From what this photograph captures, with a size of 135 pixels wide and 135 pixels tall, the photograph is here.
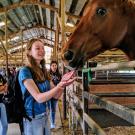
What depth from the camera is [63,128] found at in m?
5.04

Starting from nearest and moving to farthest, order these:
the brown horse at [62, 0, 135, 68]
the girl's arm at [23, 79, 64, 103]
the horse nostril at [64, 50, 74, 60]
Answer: the horse nostril at [64, 50, 74, 60] < the brown horse at [62, 0, 135, 68] < the girl's arm at [23, 79, 64, 103]

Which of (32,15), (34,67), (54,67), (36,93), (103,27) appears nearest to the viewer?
(103,27)

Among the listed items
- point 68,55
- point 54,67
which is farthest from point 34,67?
point 54,67

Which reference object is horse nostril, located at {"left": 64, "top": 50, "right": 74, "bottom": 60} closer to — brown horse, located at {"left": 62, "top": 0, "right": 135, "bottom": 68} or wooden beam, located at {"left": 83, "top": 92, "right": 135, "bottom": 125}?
brown horse, located at {"left": 62, "top": 0, "right": 135, "bottom": 68}

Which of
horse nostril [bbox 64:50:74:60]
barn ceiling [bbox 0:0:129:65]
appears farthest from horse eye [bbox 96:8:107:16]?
barn ceiling [bbox 0:0:129:65]

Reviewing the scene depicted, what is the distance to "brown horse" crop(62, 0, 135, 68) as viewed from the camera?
6.38 ft

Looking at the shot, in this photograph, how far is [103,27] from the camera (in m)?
1.96

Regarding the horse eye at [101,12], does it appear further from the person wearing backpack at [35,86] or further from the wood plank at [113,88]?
Answer: the wood plank at [113,88]

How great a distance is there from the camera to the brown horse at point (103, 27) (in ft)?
6.38

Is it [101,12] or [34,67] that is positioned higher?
[101,12]

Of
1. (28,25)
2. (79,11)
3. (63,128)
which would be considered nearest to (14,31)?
(28,25)

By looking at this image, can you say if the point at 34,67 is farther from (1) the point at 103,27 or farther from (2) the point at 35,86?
(1) the point at 103,27

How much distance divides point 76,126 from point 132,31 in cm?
230

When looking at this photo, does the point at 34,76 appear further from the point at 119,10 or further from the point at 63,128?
the point at 63,128
